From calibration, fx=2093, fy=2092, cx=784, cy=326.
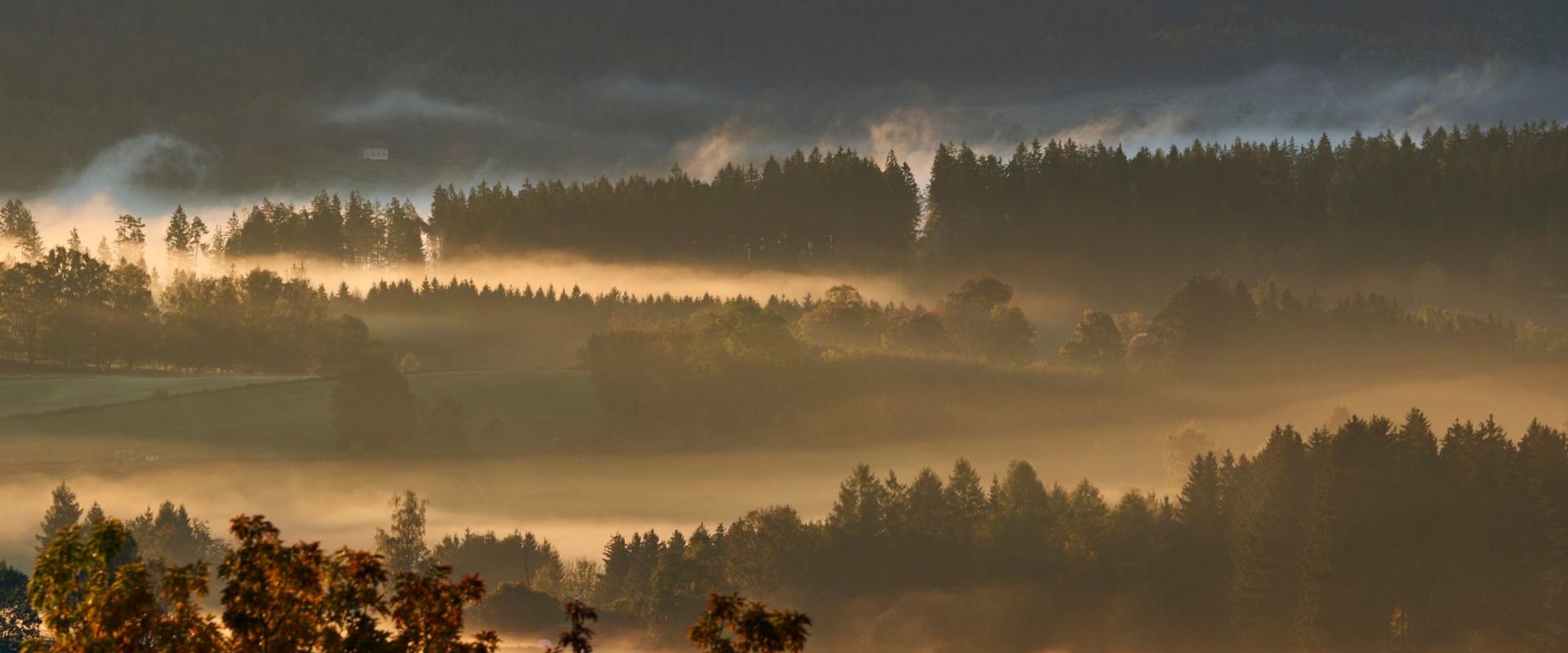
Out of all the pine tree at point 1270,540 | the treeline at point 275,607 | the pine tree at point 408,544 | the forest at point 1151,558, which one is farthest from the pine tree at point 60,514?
the treeline at point 275,607

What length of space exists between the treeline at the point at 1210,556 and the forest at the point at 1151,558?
0.19m

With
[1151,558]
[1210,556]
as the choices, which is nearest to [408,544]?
[1151,558]

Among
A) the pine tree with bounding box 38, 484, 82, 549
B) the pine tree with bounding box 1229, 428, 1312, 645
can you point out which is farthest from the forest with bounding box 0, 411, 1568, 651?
the pine tree with bounding box 38, 484, 82, 549

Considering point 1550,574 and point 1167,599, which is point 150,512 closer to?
point 1167,599

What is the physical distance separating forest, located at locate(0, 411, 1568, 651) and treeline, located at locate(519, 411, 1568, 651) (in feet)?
0.63

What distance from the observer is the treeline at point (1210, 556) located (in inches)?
6186

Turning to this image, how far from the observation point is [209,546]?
623ft

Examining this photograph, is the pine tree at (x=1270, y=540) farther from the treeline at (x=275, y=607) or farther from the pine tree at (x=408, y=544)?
the treeline at (x=275, y=607)

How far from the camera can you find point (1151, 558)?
6609 inches

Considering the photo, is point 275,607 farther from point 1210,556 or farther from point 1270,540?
point 1210,556

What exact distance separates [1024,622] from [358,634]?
430 ft

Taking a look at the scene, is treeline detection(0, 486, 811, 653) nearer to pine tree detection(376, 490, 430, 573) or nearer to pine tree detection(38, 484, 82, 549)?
pine tree detection(38, 484, 82, 549)

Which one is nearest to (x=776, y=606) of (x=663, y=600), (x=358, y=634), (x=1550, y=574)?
(x=663, y=600)

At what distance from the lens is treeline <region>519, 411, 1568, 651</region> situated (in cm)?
15712
